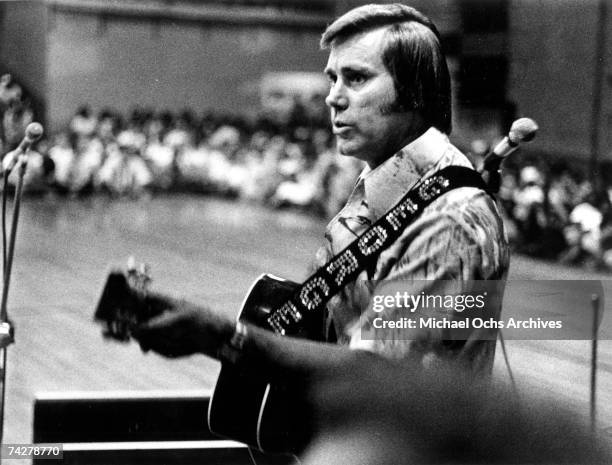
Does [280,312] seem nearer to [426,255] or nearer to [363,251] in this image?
[363,251]

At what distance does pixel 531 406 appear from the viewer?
1.48 meters

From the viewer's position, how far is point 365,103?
1293 millimetres

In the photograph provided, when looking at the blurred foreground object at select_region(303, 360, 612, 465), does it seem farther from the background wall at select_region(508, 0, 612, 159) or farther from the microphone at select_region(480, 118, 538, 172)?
the background wall at select_region(508, 0, 612, 159)

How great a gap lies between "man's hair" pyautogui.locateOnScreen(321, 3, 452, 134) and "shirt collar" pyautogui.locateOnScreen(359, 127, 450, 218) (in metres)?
0.04

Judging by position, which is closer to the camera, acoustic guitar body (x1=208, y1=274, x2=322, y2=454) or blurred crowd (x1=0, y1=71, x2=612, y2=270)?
acoustic guitar body (x1=208, y1=274, x2=322, y2=454)

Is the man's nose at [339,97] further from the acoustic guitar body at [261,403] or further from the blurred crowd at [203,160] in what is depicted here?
the blurred crowd at [203,160]

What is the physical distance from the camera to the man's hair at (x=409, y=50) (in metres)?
1.27

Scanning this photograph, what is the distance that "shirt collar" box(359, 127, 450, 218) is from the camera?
130cm

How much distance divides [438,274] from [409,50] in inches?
11.3

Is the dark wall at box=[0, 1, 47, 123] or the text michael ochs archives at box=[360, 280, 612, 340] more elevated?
the text michael ochs archives at box=[360, 280, 612, 340]

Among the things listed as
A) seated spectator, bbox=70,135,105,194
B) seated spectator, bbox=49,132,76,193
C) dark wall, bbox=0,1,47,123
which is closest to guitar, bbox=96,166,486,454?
dark wall, bbox=0,1,47,123

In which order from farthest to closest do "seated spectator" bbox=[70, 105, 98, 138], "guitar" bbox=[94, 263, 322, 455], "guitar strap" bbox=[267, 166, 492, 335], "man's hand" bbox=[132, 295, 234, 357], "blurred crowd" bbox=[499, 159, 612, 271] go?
"seated spectator" bbox=[70, 105, 98, 138]
"blurred crowd" bbox=[499, 159, 612, 271]
"guitar" bbox=[94, 263, 322, 455]
"guitar strap" bbox=[267, 166, 492, 335]
"man's hand" bbox=[132, 295, 234, 357]

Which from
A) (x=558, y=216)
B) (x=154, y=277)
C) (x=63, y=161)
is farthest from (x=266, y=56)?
(x=558, y=216)

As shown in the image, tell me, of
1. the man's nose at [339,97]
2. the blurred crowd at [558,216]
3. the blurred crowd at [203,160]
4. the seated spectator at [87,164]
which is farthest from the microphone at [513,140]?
the seated spectator at [87,164]
